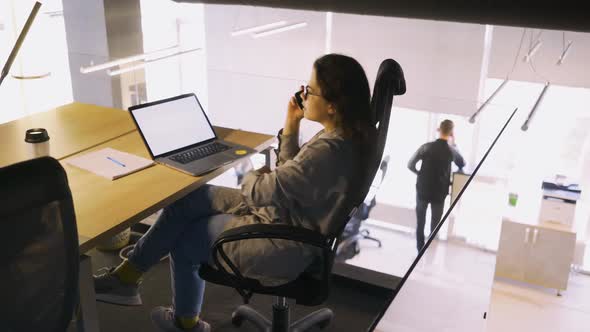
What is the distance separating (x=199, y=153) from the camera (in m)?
2.51

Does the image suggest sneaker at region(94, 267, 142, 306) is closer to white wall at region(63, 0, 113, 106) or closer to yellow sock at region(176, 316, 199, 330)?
yellow sock at region(176, 316, 199, 330)

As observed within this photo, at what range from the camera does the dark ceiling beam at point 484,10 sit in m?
2.71

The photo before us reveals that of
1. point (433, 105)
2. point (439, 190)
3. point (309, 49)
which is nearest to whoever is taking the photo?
point (439, 190)

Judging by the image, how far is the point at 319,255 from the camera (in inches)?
80.5

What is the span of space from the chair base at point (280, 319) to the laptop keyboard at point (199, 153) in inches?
27.0

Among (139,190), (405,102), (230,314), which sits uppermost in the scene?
(139,190)

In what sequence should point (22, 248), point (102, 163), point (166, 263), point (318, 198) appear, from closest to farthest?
point (22, 248)
point (318, 198)
point (102, 163)
point (166, 263)

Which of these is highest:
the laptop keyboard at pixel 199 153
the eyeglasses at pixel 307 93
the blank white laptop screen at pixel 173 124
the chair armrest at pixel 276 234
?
the eyeglasses at pixel 307 93

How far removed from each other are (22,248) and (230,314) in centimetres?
147

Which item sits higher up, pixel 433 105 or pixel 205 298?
pixel 433 105

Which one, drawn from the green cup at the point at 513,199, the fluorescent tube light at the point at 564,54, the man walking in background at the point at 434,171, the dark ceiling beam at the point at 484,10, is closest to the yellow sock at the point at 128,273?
the dark ceiling beam at the point at 484,10

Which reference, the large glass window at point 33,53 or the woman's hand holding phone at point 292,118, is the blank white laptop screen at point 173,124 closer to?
the woman's hand holding phone at point 292,118

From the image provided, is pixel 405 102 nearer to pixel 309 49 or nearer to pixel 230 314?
pixel 309 49

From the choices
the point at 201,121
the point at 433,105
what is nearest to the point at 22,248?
the point at 201,121
